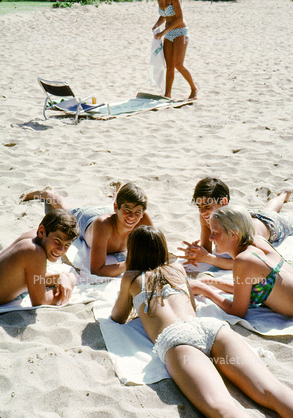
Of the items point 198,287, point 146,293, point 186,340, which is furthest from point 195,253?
point 186,340

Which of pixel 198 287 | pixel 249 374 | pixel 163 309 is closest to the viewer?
pixel 249 374

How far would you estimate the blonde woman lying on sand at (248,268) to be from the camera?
2.64 metres

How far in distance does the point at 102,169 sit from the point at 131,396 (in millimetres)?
3413

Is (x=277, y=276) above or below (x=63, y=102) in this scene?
below

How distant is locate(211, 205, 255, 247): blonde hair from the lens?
2.72 metres

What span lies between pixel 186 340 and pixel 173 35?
6524mm

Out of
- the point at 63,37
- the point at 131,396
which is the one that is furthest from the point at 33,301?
the point at 63,37

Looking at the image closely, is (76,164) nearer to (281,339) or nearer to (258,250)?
(258,250)

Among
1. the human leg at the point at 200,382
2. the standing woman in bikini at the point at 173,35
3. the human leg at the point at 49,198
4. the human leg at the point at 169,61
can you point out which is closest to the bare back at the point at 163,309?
the human leg at the point at 200,382

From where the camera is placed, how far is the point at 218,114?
706 centimetres

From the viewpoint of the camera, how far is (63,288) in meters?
2.96

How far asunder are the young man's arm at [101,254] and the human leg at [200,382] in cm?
120

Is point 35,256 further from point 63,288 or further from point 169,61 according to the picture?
point 169,61

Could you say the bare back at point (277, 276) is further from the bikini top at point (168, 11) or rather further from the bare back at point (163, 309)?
the bikini top at point (168, 11)
